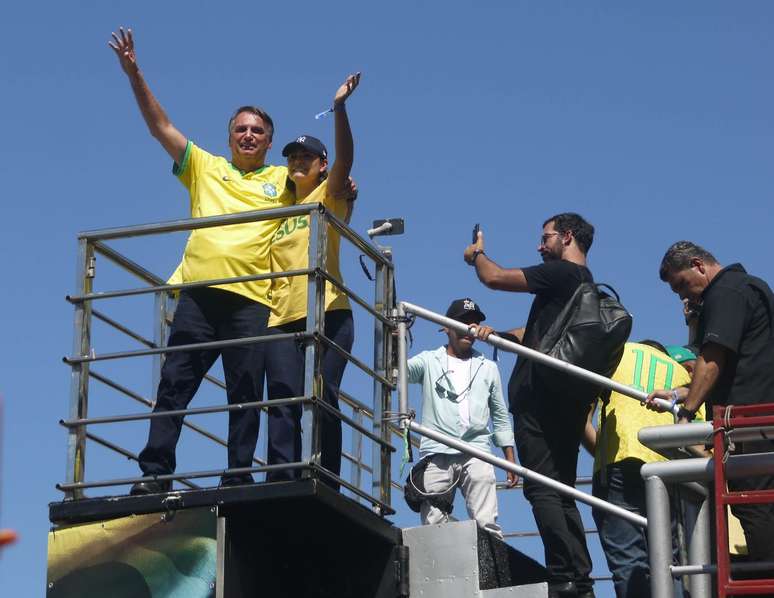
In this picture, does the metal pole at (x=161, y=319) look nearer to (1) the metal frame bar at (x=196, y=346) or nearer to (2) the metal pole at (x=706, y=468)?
(1) the metal frame bar at (x=196, y=346)

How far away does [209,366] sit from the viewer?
24.7 ft

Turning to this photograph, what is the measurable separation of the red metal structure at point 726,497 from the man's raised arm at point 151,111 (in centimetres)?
418

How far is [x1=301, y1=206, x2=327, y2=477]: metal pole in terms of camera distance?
661cm

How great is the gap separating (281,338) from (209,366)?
93 centimetres

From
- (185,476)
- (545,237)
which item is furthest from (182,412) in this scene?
(545,237)

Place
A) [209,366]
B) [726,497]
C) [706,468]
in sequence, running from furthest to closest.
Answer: [209,366], [706,468], [726,497]

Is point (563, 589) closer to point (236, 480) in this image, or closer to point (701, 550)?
point (701, 550)

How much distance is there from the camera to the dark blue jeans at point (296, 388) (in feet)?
22.5

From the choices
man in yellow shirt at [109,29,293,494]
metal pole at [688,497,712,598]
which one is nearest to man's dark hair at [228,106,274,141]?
man in yellow shirt at [109,29,293,494]

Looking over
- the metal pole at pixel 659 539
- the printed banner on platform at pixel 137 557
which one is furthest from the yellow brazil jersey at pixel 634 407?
the printed banner on platform at pixel 137 557

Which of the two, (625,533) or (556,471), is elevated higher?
(556,471)

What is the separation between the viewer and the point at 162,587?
6.71 meters

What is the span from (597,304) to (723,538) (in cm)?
278

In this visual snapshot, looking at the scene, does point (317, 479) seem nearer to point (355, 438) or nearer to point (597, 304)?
point (597, 304)
